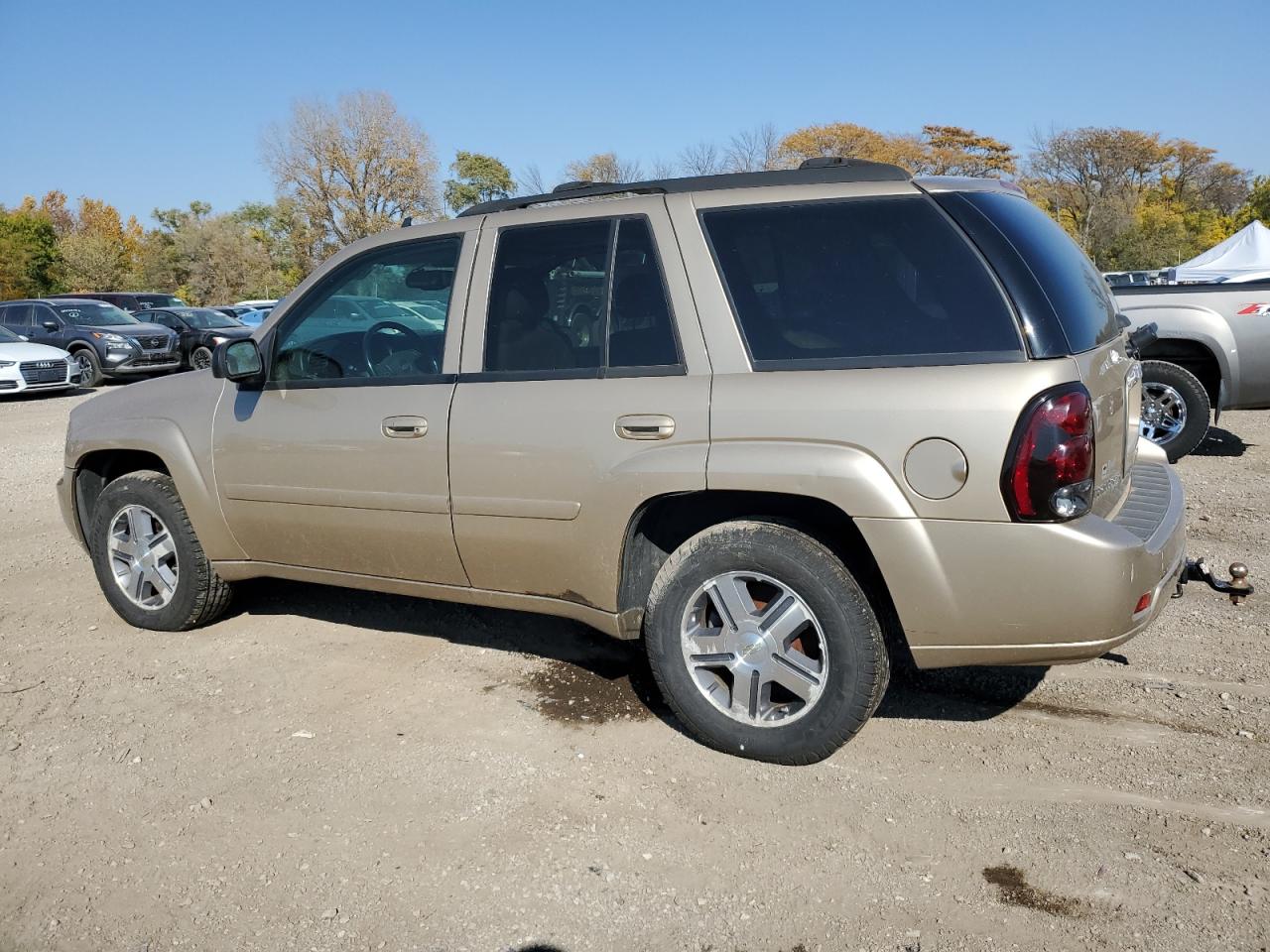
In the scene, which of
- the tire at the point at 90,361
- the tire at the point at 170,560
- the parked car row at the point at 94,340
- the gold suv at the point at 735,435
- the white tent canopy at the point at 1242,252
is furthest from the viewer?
the white tent canopy at the point at 1242,252

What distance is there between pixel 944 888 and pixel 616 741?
52.3 inches

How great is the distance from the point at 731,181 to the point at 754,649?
166 centimetres

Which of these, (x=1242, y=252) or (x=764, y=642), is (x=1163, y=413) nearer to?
(x=764, y=642)

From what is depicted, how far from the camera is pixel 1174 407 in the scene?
8070mm

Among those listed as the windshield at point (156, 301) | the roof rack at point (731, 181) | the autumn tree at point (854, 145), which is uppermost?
the autumn tree at point (854, 145)

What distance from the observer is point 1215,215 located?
4938 cm

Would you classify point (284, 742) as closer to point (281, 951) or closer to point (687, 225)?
point (281, 951)

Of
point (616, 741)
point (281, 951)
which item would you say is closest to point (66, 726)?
point (281, 951)

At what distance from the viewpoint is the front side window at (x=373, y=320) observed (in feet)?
13.6

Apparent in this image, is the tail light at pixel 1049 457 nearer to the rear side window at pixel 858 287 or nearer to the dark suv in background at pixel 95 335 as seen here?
the rear side window at pixel 858 287

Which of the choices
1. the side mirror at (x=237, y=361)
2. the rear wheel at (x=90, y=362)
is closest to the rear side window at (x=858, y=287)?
the side mirror at (x=237, y=361)

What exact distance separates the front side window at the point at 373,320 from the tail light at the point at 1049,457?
7.41 ft

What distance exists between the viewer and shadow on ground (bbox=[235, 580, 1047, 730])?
4.02 m

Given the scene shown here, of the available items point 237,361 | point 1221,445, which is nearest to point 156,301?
point 237,361
